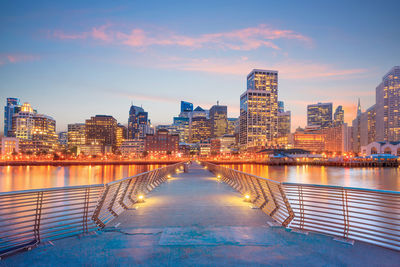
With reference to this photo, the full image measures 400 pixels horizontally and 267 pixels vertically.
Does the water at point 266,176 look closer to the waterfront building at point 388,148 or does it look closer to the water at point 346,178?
the water at point 346,178

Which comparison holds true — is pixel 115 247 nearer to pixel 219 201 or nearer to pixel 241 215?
pixel 241 215

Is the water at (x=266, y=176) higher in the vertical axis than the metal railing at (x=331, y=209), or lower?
lower

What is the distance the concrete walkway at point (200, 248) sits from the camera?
5523 mm

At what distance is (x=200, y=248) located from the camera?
636 centimetres

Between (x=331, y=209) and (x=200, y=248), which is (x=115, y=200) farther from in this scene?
(x=331, y=209)

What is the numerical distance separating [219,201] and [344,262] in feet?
26.9

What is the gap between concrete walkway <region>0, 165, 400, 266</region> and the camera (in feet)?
18.1

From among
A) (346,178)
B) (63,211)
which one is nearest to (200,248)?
(63,211)

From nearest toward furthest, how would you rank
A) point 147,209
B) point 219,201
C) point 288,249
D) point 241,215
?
point 288,249, point 241,215, point 147,209, point 219,201

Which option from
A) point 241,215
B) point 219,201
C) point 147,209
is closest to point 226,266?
point 241,215

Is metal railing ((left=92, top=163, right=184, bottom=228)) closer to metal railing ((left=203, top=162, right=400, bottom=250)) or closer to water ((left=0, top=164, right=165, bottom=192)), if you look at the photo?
metal railing ((left=203, top=162, right=400, bottom=250))

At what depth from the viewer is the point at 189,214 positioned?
1034cm

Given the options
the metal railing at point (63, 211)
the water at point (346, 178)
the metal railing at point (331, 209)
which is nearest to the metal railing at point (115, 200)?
the metal railing at point (63, 211)

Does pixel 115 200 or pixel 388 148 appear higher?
pixel 388 148
